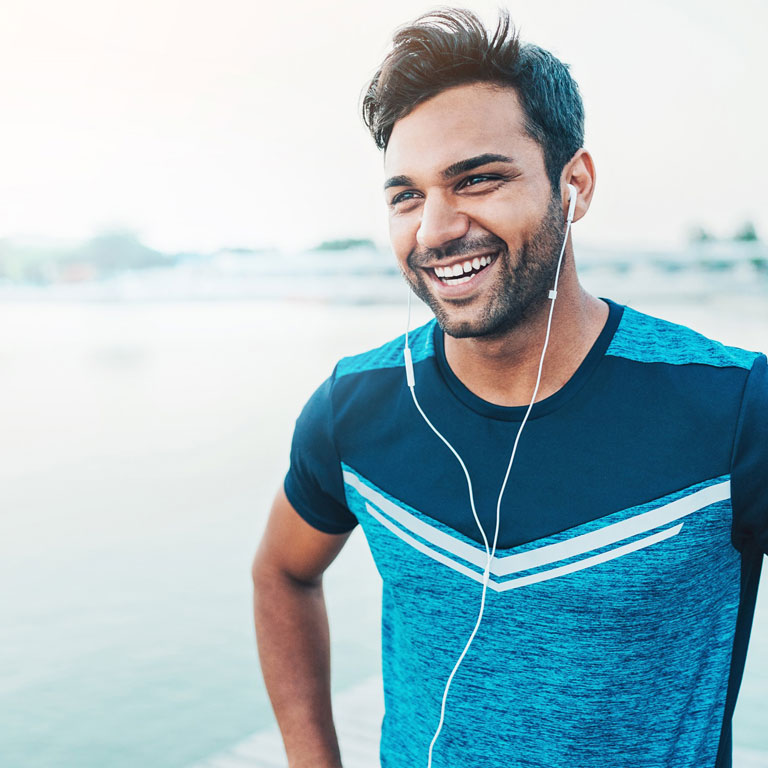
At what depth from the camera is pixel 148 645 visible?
414cm

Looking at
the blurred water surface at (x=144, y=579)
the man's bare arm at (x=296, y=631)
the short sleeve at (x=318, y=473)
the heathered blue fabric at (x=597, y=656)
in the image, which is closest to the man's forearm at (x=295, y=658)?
the man's bare arm at (x=296, y=631)

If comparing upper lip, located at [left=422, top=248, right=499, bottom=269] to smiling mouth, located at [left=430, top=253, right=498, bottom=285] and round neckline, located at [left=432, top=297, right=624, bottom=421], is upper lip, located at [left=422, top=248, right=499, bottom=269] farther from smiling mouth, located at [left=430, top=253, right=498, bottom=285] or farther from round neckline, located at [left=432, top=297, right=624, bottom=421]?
round neckline, located at [left=432, top=297, right=624, bottom=421]

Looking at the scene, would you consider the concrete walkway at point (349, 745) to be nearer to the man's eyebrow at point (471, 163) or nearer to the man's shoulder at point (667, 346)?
the man's shoulder at point (667, 346)

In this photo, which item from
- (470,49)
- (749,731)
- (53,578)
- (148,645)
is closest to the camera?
(470,49)

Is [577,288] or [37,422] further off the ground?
[577,288]

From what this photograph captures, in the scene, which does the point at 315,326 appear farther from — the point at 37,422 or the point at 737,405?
the point at 737,405

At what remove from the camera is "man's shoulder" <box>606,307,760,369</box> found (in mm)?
1062

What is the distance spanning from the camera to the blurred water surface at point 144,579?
3479 millimetres

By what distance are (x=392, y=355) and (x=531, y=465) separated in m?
0.27

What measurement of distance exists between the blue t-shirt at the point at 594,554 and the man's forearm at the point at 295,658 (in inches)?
7.9

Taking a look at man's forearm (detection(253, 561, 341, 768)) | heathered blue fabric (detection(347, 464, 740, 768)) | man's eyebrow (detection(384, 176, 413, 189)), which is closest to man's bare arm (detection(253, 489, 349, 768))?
man's forearm (detection(253, 561, 341, 768))

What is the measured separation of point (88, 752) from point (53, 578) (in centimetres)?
174

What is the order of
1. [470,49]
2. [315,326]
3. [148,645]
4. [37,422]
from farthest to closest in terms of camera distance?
[315,326]
[37,422]
[148,645]
[470,49]

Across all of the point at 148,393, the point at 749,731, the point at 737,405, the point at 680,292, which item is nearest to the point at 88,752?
the point at 749,731
